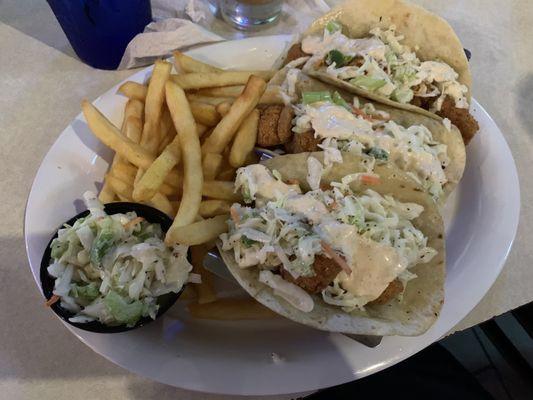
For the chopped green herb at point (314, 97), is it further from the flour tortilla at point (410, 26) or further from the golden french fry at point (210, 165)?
the golden french fry at point (210, 165)

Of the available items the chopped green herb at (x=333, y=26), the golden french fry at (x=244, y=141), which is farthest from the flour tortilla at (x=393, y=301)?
the chopped green herb at (x=333, y=26)

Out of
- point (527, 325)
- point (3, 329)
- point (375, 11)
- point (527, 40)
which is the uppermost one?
point (375, 11)

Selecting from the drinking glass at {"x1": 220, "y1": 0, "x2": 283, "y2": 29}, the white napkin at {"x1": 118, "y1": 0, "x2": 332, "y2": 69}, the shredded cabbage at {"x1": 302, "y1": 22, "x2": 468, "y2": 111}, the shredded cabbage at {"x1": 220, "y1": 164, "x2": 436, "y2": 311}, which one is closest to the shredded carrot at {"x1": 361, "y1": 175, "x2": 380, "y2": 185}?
the shredded cabbage at {"x1": 220, "y1": 164, "x2": 436, "y2": 311}

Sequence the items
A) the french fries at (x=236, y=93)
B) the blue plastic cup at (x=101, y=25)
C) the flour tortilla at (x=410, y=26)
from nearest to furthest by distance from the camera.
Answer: the french fries at (x=236, y=93)
the flour tortilla at (x=410, y=26)
the blue plastic cup at (x=101, y=25)

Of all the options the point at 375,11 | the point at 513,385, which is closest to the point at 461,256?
the point at 513,385

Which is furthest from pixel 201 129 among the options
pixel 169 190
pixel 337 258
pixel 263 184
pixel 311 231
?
pixel 337 258

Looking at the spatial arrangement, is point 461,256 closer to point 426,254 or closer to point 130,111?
point 426,254
